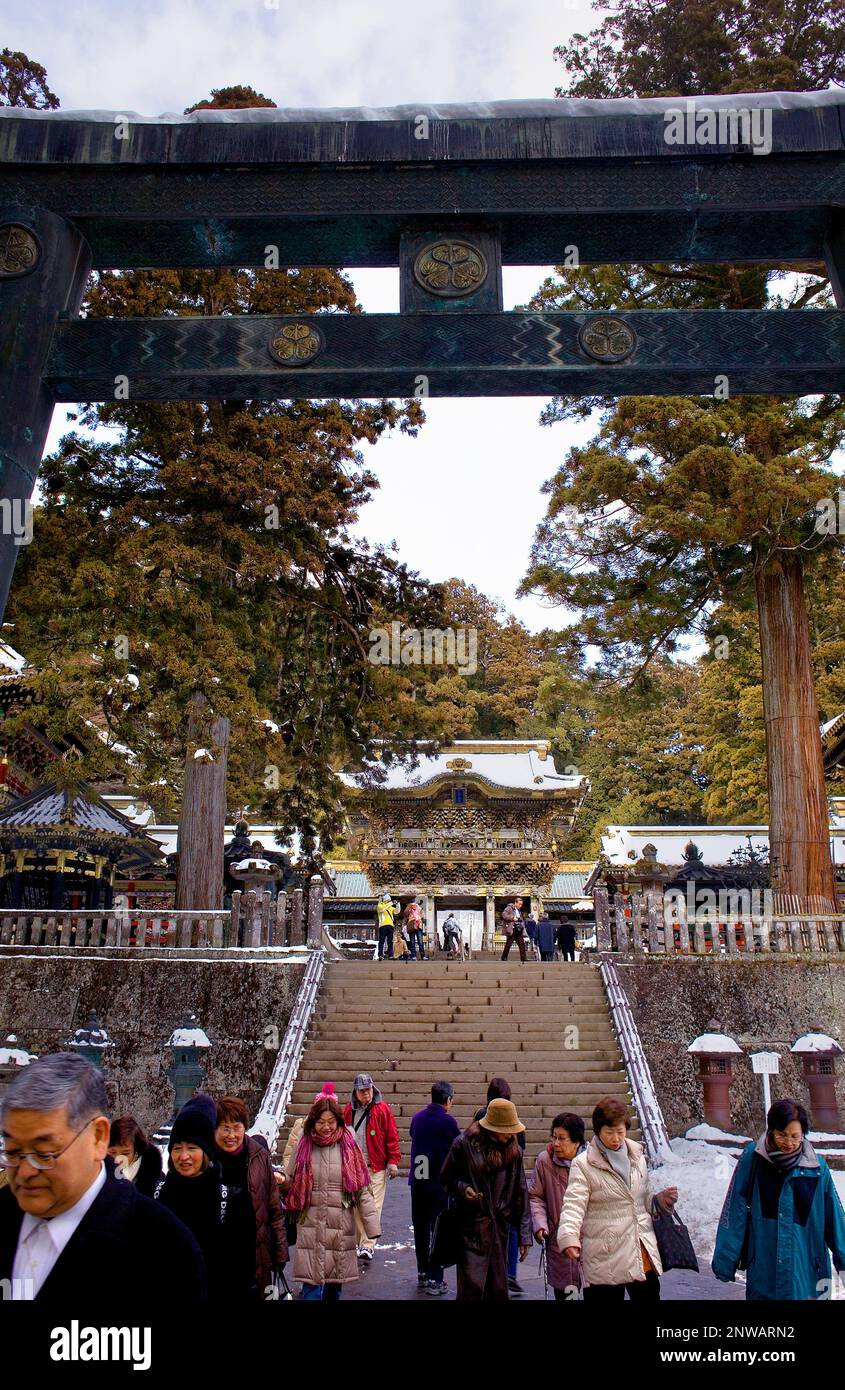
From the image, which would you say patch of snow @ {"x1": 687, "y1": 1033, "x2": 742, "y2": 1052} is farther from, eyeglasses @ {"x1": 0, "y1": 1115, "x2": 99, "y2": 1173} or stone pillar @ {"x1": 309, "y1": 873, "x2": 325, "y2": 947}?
eyeglasses @ {"x1": 0, "y1": 1115, "x2": 99, "y2": 1173}

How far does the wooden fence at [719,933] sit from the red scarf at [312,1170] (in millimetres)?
8634

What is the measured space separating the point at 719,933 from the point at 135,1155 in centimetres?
993

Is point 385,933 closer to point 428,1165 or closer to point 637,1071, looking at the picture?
point 637,1071

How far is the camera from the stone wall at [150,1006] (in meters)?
11.6

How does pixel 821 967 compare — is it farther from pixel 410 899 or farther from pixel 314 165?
pixel 410 899

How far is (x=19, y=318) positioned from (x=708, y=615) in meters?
13.1

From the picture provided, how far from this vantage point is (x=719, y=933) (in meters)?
12.8

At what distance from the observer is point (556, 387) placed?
5113 millimetres

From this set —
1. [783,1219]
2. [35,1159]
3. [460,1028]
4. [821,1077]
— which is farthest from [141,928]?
[35,1159]

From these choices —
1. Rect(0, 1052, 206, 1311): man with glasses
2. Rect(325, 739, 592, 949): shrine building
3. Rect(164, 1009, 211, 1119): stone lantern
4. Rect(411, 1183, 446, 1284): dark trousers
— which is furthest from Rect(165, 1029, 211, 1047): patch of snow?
Rect(325, 739, 592, 949): shrine building

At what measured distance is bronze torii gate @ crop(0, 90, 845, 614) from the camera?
16.4ft

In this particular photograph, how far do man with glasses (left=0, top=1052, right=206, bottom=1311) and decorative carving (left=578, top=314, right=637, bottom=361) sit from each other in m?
4.19

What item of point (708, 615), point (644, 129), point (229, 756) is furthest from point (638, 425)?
point (644, 129)
